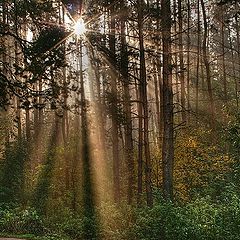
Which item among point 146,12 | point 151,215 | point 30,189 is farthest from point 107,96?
point 30,189

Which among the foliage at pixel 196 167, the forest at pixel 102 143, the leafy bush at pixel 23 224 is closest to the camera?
the forest at pixel 102 143

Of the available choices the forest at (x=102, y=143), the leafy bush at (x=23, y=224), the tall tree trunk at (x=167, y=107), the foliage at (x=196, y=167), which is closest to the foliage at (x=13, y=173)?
the forest at (x=102, y=143)

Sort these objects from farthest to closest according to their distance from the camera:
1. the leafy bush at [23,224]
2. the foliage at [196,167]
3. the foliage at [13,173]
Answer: the foliage at [13,173] < the foliage at [196,167] < the leafy bush at [23,224]

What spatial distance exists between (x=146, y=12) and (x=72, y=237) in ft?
28.0

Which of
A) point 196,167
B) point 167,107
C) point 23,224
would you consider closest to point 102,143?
point 196,167

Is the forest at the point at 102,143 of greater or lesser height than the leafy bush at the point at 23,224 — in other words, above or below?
above

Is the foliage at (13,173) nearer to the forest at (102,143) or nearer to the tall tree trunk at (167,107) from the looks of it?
the forest at (102,143)

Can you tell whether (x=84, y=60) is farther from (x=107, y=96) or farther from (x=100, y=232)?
(x=100, y=232)

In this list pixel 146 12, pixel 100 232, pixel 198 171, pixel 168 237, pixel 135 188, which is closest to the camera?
pixel 168 237

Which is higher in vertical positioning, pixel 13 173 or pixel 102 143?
pixel 102 143

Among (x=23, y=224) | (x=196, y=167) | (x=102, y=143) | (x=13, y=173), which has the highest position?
(x=102, y=143)

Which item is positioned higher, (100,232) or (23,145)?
(23,145)

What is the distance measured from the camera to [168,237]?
12141mm

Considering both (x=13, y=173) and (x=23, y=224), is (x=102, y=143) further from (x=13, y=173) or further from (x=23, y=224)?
(x=23, y=224)
